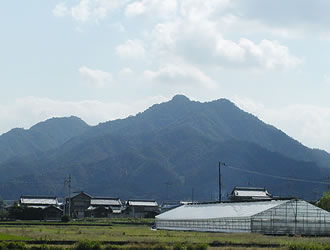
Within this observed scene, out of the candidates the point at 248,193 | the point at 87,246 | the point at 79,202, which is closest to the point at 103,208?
the point at 79,202

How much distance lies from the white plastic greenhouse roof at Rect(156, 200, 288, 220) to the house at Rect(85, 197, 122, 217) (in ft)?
173

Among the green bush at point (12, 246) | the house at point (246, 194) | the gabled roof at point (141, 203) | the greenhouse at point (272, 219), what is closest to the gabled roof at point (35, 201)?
the gabled roof at point (141, 203)

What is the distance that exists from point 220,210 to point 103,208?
68719 mm

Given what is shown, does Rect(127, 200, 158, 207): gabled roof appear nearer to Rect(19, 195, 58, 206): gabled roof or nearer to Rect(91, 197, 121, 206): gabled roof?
Rect(91, 197, 121, 206): gabled roof

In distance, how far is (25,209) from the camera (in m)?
96.2

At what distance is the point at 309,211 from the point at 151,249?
29.5m

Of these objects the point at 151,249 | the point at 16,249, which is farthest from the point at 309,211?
the point at 16,249

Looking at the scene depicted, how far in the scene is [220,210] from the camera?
215ft

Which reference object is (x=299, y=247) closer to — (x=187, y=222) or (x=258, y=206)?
(x=258, y=206)

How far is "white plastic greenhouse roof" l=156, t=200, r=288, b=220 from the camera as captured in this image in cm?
5900

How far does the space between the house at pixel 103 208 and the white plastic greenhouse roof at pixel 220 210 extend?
173ft

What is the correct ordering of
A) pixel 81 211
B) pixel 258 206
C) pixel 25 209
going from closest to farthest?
pixel 258 206
pixel 25 209
pixel 81 211

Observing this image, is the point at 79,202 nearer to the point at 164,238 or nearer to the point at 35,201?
the point at 35,201

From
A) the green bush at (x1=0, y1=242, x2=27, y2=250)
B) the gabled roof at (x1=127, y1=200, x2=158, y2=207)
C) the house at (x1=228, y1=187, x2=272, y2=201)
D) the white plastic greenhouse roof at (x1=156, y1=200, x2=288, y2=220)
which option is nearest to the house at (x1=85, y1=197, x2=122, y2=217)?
the gabled roof at (x1=127, y1=200, x2=158, y2=207)
